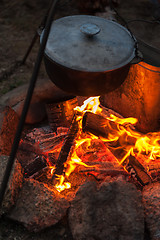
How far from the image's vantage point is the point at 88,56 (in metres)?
1.59

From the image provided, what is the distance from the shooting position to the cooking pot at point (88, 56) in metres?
1.57

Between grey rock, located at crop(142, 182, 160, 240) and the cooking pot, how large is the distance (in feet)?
3.14

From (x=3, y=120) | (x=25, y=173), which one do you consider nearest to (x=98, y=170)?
(x=25, y=173)

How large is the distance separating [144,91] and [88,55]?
0.95 metres

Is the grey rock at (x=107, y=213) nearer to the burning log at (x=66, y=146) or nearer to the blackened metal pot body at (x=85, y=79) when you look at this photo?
the burning log at (x=66, y=146)

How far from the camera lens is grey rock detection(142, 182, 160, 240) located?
1.71 m

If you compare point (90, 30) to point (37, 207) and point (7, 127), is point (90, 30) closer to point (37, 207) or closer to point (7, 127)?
point (7, 127)

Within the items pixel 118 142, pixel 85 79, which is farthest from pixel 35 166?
pixel 85 79

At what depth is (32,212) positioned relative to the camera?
69.2 inches

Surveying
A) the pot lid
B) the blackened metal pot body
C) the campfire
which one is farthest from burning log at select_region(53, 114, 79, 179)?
the pot lid

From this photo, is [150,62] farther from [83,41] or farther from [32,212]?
[32,212]

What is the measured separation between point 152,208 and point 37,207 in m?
0.91

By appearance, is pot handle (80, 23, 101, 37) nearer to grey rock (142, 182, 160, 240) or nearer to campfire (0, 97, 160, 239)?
campfire (0, 97, 160, 239)

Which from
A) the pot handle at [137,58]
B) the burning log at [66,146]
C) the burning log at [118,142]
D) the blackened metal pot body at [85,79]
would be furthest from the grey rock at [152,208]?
the pot handle at [137,58]
